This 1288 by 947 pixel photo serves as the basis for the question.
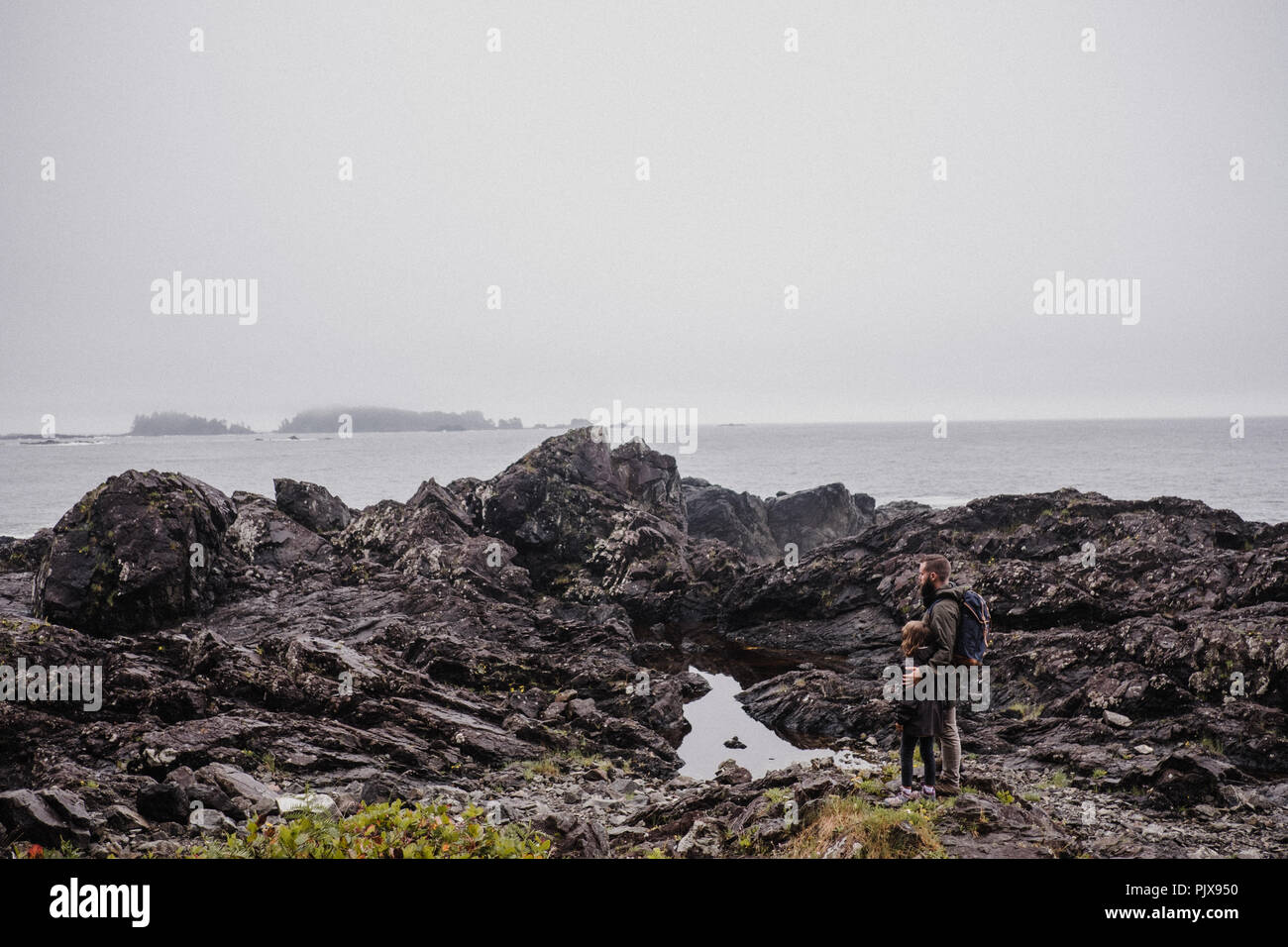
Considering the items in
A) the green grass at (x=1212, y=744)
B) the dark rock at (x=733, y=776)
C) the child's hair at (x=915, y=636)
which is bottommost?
the dark rock at (x=733, y=776)

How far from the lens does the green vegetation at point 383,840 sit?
6832mm

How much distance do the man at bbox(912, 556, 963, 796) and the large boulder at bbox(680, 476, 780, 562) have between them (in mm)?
43525

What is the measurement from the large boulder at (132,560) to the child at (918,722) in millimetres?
26627

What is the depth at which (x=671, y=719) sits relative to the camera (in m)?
20.9

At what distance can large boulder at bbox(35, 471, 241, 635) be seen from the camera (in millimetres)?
24656

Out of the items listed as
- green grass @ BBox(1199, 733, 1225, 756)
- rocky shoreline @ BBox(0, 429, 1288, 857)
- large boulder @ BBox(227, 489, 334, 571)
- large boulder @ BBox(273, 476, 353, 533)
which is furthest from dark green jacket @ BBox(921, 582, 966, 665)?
large boulder @ BBox(273, 476, 353, 533)

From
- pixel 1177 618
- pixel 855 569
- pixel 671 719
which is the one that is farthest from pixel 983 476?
pixel 671 719

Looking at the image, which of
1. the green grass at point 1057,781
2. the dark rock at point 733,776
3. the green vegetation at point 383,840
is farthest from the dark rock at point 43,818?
the green grass at point 1057,781

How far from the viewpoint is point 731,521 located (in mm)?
58625

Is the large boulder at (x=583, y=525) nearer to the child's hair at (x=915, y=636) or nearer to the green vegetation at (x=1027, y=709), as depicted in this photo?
the green vegetation at (x=1027, y=709)

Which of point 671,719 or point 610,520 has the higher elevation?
point 610,520

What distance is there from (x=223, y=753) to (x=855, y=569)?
2686 centimetres

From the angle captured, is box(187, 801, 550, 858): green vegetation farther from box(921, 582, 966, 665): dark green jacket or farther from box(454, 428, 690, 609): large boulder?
box(454, 428, 690, 609): large boulder
